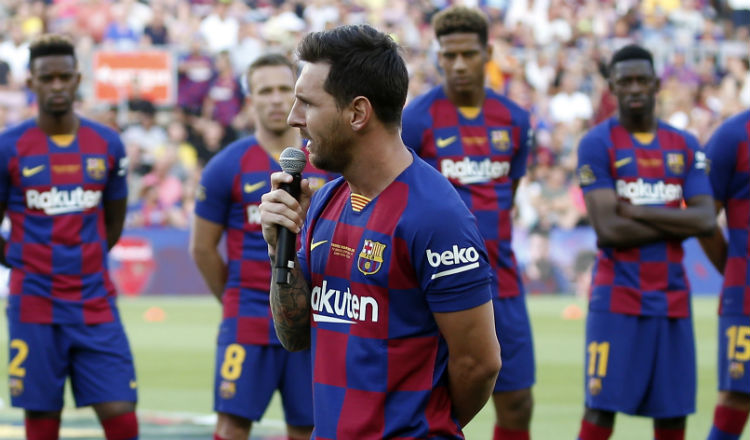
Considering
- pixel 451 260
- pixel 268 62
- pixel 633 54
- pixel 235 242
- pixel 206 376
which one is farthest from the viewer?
pixel 206 376

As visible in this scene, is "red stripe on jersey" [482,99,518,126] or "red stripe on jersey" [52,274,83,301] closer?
"red stripe on jersey" [52,274,83,301]

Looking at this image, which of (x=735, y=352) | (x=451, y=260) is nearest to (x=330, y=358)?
(x=451, y=260)

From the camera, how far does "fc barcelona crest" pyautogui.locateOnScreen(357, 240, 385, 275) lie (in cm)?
343

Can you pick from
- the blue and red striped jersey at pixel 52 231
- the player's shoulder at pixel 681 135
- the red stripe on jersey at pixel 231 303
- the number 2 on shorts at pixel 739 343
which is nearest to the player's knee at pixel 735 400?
the number 2 on shorts at pixel 739 343

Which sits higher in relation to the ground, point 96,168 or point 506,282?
point 96,168

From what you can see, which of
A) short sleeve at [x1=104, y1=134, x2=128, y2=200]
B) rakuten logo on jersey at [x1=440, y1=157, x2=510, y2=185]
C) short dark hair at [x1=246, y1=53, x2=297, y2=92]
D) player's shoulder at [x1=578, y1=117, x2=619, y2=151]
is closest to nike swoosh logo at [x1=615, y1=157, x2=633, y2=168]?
player's shoulder at [x1=578, y1=117, x2=619, y2=151]

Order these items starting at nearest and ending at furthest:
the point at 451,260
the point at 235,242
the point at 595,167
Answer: the point at 451,260
the point at 235,242
the point at 595,167

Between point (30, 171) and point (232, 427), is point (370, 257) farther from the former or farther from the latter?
point (30, 171)

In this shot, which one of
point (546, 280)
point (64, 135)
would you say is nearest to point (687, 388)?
point (64, 135)

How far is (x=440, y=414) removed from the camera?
3512mm

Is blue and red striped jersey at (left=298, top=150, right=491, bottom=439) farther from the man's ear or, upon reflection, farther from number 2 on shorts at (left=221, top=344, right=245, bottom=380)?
number 2 on shorts at (left=221, top=344, right=245, bottom=380)

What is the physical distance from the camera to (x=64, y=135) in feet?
22.8

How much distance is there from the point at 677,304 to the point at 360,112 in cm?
385

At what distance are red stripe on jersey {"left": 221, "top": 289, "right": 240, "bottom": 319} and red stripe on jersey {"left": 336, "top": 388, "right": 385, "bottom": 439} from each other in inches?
122
